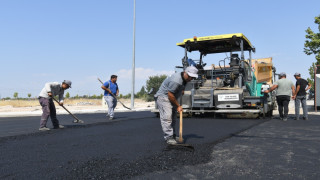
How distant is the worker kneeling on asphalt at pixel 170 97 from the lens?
4395 millimetres

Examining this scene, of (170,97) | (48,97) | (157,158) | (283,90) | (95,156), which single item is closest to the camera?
(157,158)

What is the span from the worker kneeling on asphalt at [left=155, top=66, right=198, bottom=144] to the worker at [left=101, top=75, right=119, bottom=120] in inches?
207

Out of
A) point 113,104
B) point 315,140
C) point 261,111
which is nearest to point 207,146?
point 315,140

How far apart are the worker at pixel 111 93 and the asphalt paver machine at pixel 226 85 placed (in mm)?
2407

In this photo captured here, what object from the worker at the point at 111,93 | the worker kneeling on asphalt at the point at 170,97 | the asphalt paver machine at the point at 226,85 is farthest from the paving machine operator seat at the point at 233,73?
the worker kneeling on asphalt at the point at 170,97

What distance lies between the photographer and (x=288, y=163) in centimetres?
338

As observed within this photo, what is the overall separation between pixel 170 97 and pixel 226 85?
211 inches

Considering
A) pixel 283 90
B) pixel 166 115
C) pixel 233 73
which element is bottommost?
pixel 166 115

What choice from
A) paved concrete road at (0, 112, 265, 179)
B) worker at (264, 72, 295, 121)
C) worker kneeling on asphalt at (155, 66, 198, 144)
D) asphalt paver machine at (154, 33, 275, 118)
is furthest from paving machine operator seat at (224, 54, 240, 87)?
worker kneeling on asphalt at (155, 66, 198, 144)

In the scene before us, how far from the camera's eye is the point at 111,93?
9695 mm

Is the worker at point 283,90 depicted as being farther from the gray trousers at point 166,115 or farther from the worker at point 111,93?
the gray trousers at point 166,115

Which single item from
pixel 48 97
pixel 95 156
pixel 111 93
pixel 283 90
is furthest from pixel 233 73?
pixel 95 156

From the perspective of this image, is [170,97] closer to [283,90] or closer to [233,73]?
[233,73]

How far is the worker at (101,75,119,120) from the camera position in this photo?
31.6ft
